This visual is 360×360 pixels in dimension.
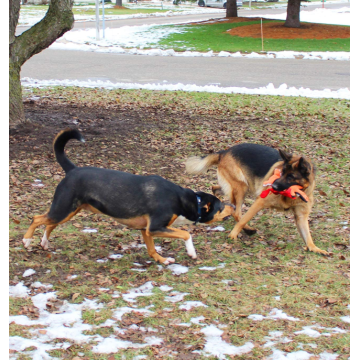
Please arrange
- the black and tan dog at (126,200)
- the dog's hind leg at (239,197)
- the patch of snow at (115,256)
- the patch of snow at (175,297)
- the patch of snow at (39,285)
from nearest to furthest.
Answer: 1. the patch of snow at (175,297)
2. the patch of snow at (39,285)
3. the black and tan dog at (126,200)
4. the patch of snow at (115,256)
5. the dog's hind leg at (239,197)

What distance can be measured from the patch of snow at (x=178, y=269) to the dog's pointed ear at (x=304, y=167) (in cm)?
175

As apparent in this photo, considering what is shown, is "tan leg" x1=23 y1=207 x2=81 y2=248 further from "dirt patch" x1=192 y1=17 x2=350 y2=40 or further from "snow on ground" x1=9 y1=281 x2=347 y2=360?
"dirt patch" x1=192 y1=17 x2=350 y2=40

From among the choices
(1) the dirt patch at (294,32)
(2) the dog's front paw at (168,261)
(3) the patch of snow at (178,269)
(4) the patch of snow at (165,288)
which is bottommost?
(4) the patch of snow at (165,288)

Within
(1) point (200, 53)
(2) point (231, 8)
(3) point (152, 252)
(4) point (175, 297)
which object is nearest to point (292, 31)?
(1) point (200, 53)

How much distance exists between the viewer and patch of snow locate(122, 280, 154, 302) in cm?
455

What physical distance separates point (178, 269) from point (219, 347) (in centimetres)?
155

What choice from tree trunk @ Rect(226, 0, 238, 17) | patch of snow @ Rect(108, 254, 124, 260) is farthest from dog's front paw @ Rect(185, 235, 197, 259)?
tree trunk @ Rect(226, 0, 238, 17)

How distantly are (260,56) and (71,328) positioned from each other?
1992 centimetres

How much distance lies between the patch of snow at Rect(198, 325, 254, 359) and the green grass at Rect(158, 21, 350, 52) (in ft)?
68.9

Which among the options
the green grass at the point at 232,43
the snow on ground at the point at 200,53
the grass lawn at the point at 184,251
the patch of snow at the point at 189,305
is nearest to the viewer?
the grass lawn at the point at 184,251

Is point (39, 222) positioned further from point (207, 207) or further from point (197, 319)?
point (197, 319)

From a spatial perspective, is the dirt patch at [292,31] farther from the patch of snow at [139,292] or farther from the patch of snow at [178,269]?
the patch of snow at [139,292]

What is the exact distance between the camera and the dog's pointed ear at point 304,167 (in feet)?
17.3

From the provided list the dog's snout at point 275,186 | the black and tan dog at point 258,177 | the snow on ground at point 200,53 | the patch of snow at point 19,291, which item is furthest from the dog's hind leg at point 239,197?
the snow on ground at point 200,53
